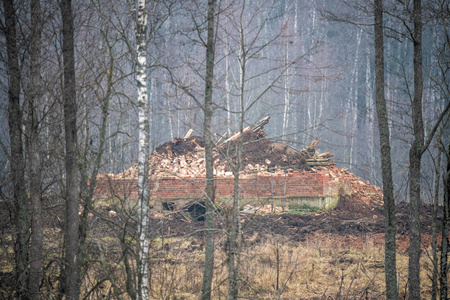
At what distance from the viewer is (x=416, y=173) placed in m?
6.82

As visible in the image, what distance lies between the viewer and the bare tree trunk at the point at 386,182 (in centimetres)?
647

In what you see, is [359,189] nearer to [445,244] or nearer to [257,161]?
[257,161]

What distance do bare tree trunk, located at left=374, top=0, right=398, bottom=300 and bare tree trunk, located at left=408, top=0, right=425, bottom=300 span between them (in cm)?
32

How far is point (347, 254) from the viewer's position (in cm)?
1092

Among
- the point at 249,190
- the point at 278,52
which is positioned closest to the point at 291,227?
the point at 249,190

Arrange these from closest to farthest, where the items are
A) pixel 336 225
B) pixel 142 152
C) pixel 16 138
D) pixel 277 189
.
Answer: pixel 142 152, pixel 16 138, pixel 336 225, pixel 277 189

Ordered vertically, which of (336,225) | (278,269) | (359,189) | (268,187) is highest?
(268,187)

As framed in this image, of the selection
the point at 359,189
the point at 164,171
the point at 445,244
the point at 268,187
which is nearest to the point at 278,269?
the point at 445,244

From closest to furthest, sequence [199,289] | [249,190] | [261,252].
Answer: [199,289], [261,252], [249,190]

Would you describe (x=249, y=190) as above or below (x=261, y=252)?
above

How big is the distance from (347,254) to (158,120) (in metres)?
24.3

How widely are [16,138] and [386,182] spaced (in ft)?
20.4

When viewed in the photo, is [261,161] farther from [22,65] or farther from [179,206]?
[22,65]

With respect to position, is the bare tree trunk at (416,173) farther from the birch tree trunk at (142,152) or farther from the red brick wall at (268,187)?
the red brick wall at (268,187)
